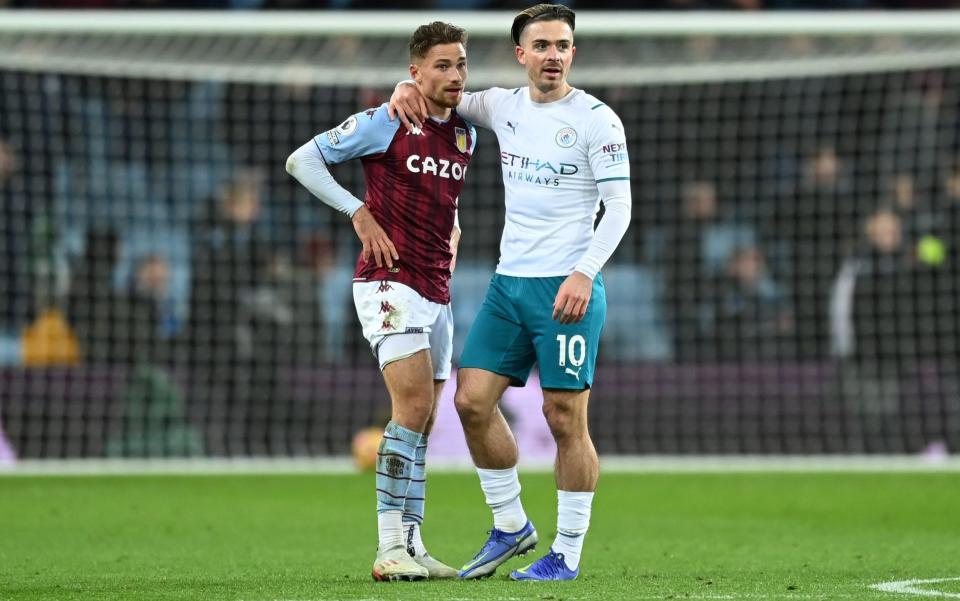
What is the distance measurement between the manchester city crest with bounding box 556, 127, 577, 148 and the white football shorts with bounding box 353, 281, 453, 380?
795 millimetres

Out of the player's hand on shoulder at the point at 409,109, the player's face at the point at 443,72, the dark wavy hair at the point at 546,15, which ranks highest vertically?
the dark wavy hair at the point at 546,15

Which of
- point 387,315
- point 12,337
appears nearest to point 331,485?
point 12,337

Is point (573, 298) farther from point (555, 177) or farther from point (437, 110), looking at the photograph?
point (437, 110)

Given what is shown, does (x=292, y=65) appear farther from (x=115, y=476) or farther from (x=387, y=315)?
(x=387, y=315)

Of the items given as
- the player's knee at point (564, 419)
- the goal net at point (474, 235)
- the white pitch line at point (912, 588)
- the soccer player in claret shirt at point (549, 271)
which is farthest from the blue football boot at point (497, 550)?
the goal net at point (474, 235)

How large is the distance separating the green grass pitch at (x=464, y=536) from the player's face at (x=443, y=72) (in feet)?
6.15

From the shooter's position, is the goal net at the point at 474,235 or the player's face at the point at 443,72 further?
the goal net at the point at 474,235

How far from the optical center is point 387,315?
20.1 ft

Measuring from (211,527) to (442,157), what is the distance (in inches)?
137

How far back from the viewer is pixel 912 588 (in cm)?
566

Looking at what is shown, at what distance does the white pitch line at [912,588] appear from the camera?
17.9ft

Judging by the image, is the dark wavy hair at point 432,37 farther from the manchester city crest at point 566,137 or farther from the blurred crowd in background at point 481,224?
the blurred crowd in background at point 481,224

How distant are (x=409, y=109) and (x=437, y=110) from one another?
6.2 inches

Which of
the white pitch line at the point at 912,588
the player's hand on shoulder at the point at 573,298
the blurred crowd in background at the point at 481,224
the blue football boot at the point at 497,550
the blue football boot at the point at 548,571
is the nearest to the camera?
the white pitch line at the point at 912,588
